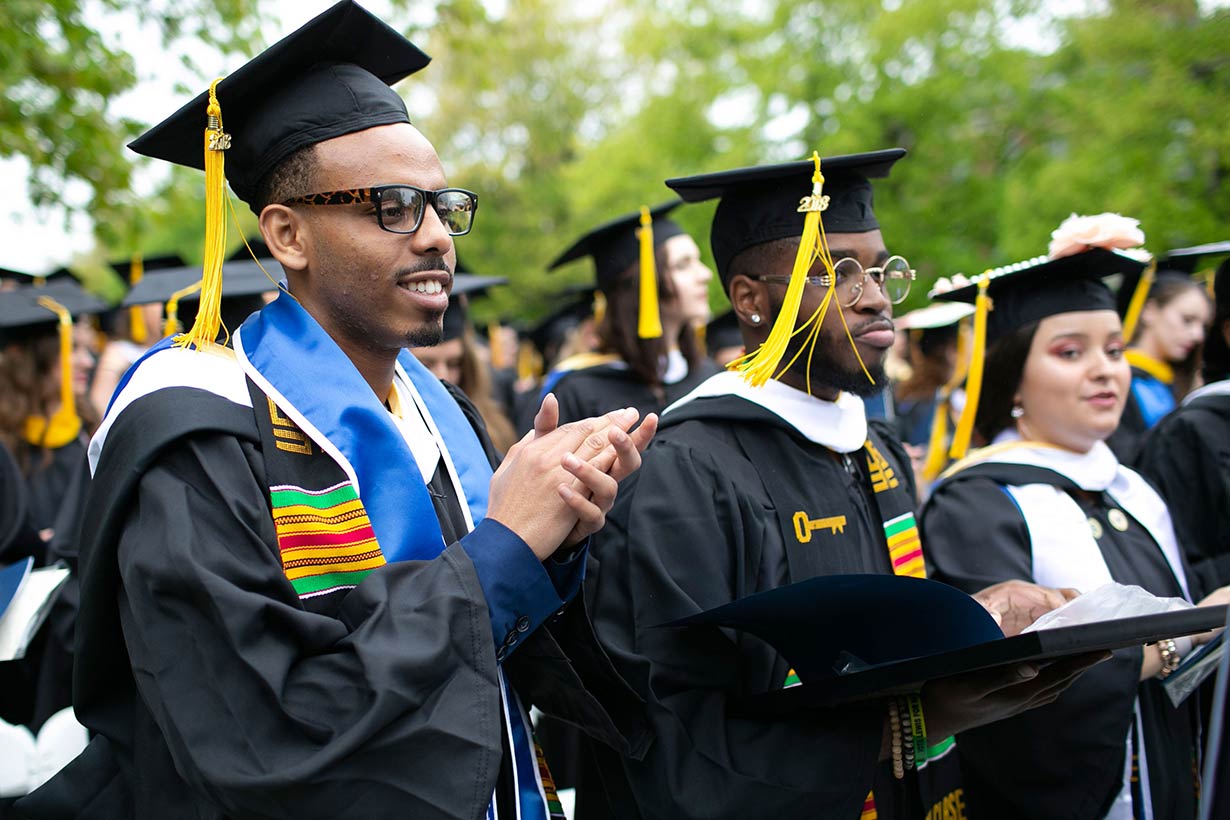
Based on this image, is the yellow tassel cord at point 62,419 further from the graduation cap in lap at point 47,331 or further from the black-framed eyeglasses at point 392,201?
the black-framed eyeglasses at point 392,201

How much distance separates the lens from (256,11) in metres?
7.70

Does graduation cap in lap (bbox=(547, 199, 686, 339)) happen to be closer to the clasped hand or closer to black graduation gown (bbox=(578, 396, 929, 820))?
black graduation gown (bbox=(578, 396, 929, 820))

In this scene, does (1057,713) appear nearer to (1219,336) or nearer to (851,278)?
(851,278)

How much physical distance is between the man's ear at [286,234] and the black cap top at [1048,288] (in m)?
2.32

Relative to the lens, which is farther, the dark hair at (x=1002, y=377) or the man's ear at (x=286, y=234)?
the dark hair at (x=1002, y=377)

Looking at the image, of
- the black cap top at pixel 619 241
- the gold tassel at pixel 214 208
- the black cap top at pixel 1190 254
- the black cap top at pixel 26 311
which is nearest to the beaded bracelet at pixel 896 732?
the gold tassel at pixel 214 208

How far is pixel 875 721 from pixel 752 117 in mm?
20284

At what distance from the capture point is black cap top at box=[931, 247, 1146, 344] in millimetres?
3588

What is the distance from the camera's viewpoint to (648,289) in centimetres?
543

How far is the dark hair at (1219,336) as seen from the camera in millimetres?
4375

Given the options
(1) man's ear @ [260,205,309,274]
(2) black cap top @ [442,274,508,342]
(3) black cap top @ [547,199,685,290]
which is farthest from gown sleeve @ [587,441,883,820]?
(2) black cap top @ [442,274,508,342]

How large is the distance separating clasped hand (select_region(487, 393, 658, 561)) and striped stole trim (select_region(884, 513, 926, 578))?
44.8 inches

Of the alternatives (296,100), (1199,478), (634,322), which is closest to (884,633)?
(296,100)

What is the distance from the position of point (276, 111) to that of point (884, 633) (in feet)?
5.40
